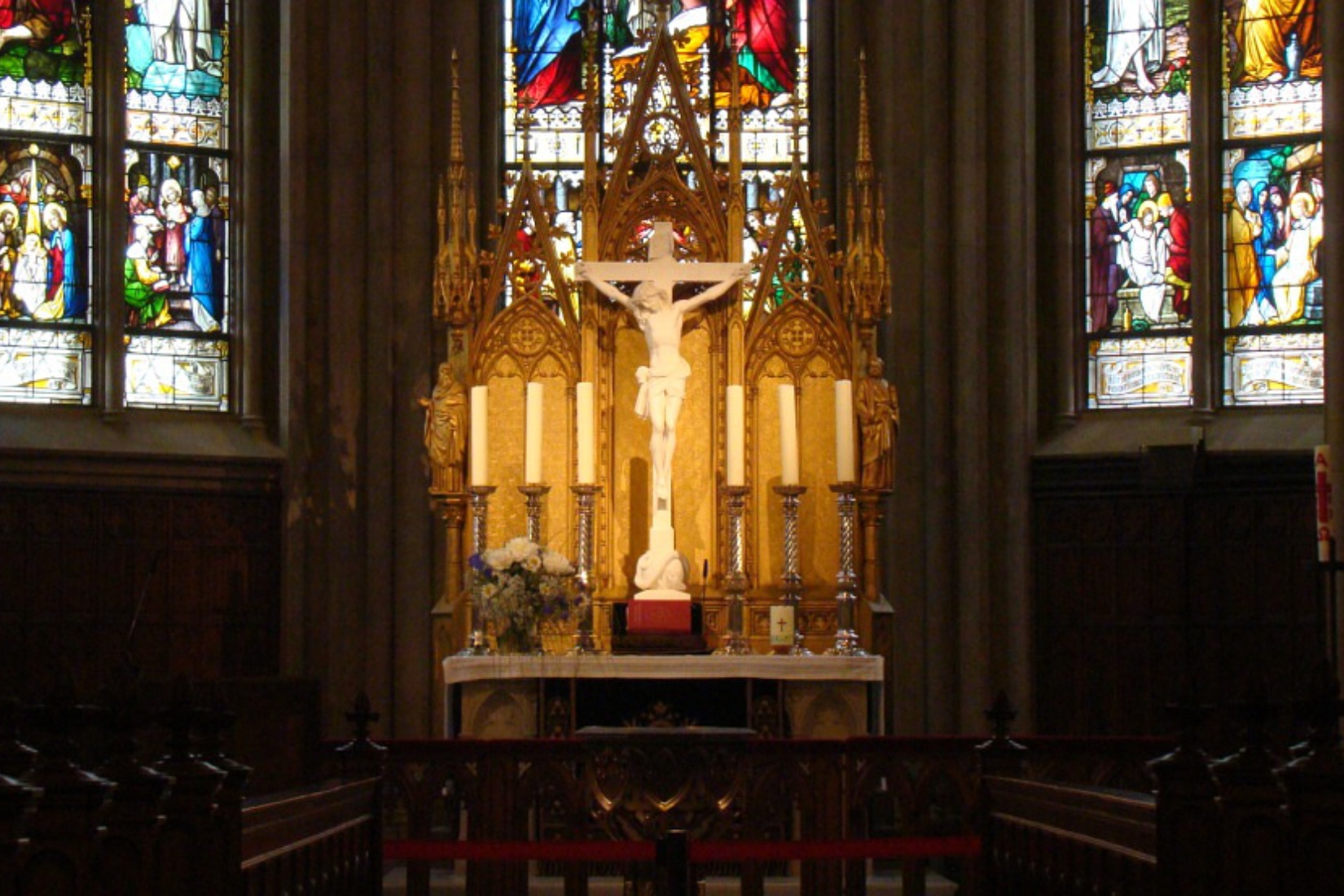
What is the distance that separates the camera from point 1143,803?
298 inches

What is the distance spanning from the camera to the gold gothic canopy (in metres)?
14.5

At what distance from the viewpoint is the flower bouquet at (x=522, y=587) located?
13195 millimetres

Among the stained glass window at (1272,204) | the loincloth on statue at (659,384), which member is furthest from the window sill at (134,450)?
the stained glass window at (1272,204)

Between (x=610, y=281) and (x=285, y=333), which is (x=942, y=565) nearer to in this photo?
(x=610, y=281)

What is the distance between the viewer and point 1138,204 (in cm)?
1783

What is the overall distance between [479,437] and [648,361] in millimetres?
1344

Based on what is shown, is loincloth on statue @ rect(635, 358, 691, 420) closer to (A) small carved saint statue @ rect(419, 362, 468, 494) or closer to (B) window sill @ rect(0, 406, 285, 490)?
(A) small carved saint statue @ rect(419, 362, 468, 494)

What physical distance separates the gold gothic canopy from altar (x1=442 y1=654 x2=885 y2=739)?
1.15 metres

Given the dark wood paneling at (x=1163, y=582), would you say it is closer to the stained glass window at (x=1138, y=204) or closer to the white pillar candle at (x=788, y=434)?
the stained glass window at (x=1138, y=204)

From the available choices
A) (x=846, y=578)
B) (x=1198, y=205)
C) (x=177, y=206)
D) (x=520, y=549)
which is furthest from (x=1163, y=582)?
(x=177, y=206)

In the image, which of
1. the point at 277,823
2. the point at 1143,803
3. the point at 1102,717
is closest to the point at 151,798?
the point at 277,823

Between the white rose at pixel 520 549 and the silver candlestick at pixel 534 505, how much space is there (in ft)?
2.19

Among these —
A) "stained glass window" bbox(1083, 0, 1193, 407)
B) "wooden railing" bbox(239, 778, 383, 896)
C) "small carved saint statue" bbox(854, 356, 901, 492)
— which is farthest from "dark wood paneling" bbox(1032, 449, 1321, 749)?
"wooden railing" bbox(239, 778, 383, 896)

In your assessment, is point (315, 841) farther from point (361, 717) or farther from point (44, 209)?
point (44, 209)
